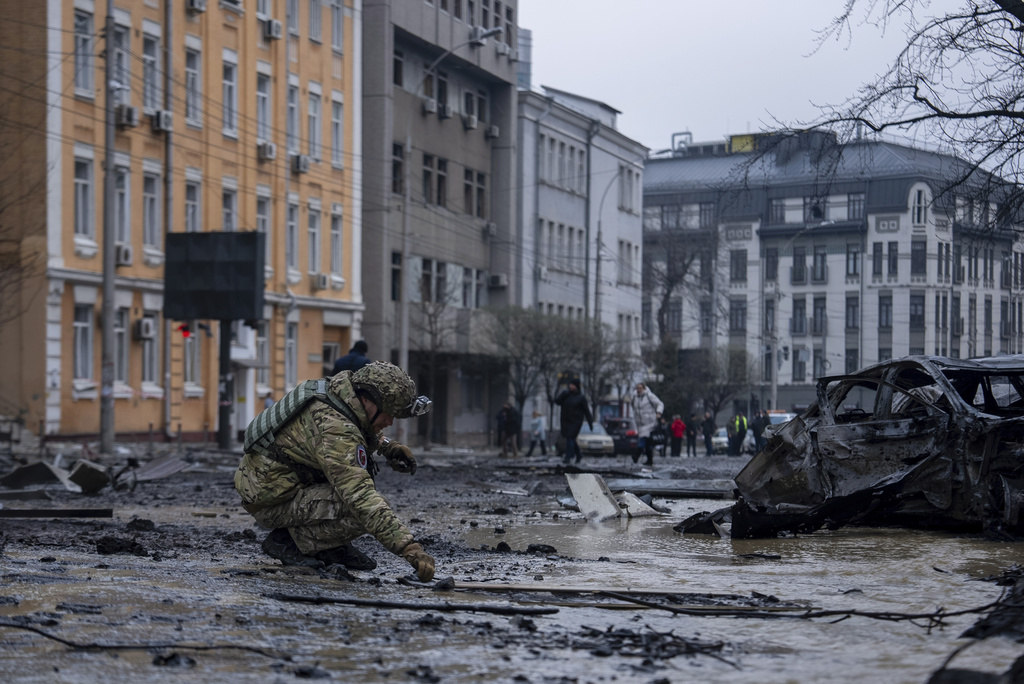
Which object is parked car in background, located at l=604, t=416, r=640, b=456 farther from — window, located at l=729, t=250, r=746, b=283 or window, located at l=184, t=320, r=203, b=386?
window, located at l=729, t=250, r=746, b=283

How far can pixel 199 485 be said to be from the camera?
19.6 m

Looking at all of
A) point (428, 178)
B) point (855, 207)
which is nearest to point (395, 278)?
point (428, 178)

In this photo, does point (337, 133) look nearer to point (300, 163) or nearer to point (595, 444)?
point (300, 163)

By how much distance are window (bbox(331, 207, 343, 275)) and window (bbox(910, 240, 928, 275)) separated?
70.9 ft

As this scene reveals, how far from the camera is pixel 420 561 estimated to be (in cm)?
657

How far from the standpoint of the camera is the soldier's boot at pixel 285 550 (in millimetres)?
7801

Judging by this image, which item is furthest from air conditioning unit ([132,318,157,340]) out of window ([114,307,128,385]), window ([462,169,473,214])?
window ([462,169,473,214])

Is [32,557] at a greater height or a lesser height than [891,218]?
lesser

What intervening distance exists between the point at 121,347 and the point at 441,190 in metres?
20.4

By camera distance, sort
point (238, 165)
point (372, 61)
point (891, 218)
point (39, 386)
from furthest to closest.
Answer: point (891, 218) < point (372, 61) < point (238, 165) < point (39, 386)

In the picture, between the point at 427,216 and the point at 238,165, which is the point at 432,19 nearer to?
the point at 427,216

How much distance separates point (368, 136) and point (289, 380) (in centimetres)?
952

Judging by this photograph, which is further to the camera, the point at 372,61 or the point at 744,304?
the point at 744,304

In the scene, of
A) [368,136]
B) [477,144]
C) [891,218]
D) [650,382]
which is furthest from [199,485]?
[891,218]
